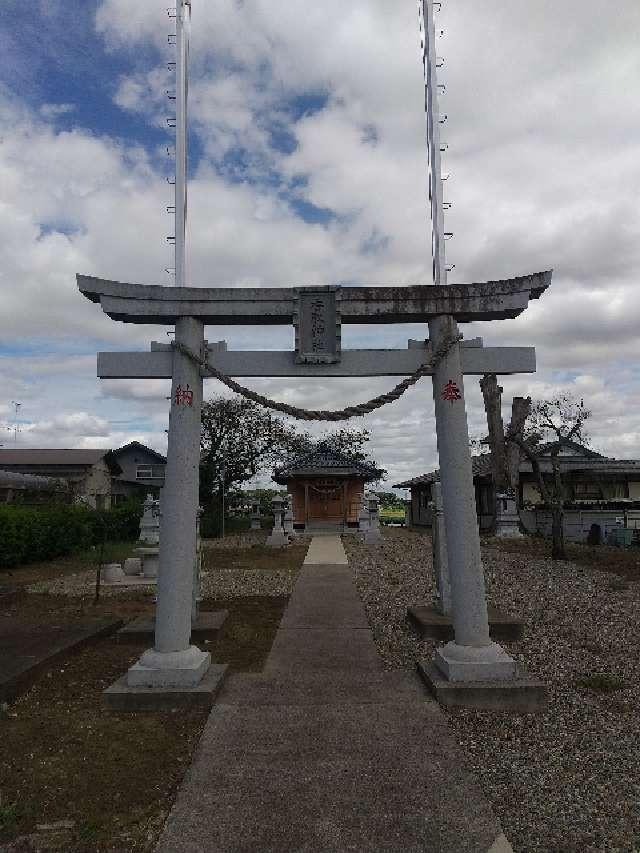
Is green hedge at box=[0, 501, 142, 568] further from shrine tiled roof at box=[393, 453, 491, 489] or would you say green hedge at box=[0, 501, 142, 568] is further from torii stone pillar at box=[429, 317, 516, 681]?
shrine tiled roof at box=[393, 453, 491, 489]

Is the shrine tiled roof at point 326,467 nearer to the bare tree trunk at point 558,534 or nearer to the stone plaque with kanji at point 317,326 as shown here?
the bare tree trunk at point 558,534

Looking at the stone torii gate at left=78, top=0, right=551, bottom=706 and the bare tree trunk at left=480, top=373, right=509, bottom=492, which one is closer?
the stone torii gate at left=78, top=0, right=551, bottom=706

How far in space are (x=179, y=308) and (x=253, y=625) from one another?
484cm

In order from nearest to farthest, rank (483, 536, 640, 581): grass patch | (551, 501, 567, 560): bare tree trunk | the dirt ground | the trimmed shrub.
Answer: the dirt ground → (483, 536, 640, 581): grass patch → the trimmed shrub → (551, 501, 567, 560): bare tree trunk

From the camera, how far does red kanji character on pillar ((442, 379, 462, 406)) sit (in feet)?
18.5

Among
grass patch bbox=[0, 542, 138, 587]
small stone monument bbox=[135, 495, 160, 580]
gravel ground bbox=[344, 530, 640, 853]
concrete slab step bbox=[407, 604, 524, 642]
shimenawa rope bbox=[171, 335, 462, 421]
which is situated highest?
shimenawa rope bbox=[171, 335, 462, 421]

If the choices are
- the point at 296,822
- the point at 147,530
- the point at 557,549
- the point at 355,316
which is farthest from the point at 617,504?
the point at 296,822

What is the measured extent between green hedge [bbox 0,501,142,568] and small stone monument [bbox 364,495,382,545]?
10.3m

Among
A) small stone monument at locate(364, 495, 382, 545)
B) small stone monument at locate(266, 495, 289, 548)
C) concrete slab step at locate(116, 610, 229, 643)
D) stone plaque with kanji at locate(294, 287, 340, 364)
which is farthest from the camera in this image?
small stone monument at locate(364, 495, 382, 545)

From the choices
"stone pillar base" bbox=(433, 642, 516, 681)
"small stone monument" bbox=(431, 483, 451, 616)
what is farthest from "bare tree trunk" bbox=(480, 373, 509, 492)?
"stone pillar base" bbox=(433, 642, 516, 681)

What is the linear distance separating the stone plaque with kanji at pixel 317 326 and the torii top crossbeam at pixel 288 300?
6cm

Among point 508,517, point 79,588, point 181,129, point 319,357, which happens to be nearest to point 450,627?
point 319,357

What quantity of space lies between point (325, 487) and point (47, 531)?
14893 millimetres

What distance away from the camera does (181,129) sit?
20.7 ft
